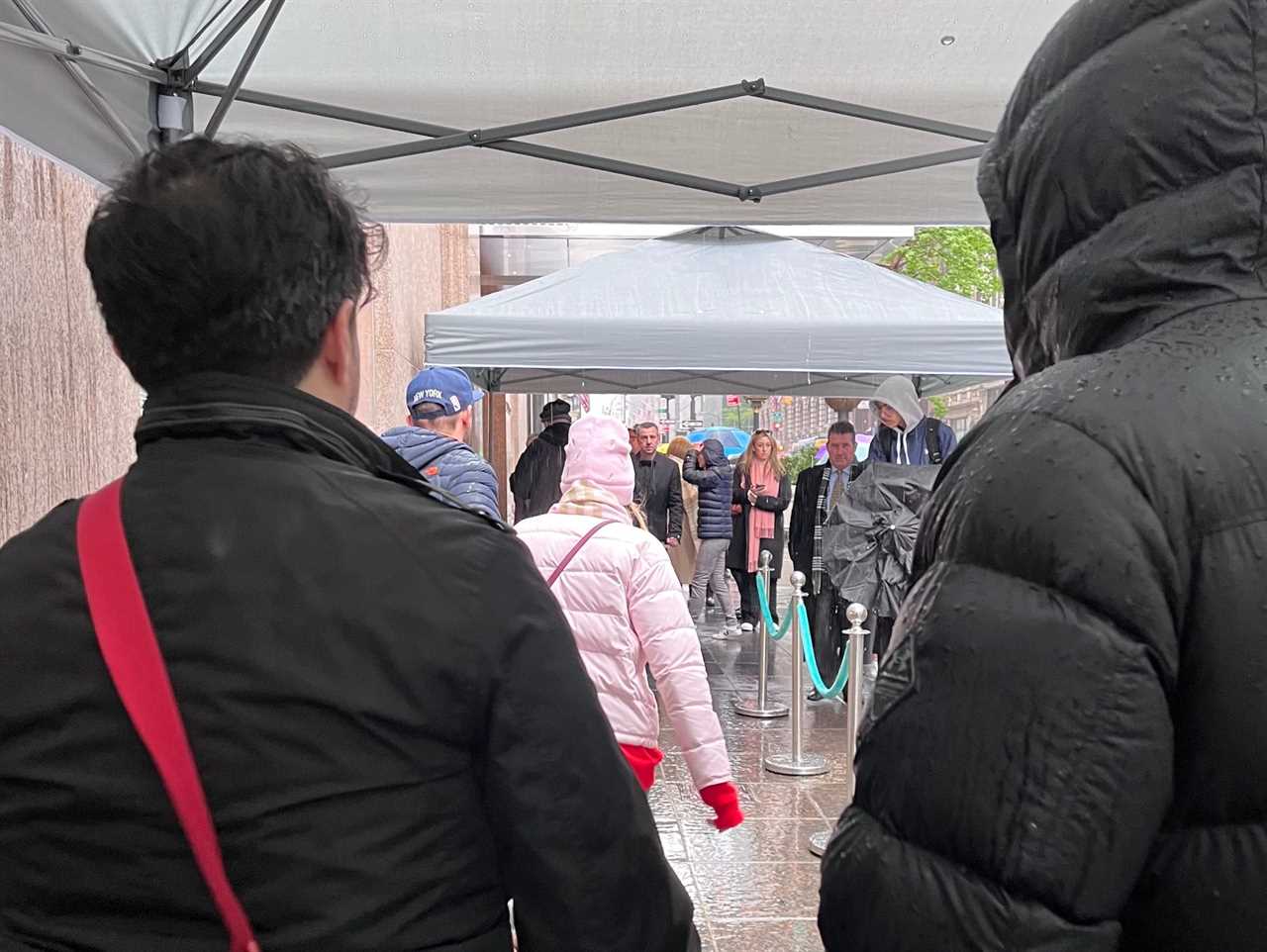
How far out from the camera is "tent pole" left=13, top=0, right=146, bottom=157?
9.31 feet

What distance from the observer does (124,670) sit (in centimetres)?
111

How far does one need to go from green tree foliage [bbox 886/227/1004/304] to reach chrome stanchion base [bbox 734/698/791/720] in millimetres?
19448

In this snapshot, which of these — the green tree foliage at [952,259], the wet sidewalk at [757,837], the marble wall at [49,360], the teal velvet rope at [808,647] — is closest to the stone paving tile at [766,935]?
the wet sidewalk at [757,837]

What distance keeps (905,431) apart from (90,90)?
5.49 m

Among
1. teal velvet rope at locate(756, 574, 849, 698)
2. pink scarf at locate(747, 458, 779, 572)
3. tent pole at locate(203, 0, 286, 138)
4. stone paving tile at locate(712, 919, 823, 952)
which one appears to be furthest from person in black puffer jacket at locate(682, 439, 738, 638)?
tent pole at locate(203, 0, 286, 138)

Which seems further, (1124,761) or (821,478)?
(821,478)

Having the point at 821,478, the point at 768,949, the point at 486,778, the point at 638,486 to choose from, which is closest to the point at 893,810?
the point at 486,778

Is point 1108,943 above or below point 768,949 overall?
above

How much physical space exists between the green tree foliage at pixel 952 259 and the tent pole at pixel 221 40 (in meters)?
23.5

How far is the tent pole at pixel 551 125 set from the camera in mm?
4074

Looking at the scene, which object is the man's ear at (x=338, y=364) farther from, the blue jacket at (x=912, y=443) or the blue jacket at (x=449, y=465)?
the blue jacket at (x=912, y=443)

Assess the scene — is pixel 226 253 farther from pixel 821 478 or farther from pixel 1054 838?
pixel 821 478

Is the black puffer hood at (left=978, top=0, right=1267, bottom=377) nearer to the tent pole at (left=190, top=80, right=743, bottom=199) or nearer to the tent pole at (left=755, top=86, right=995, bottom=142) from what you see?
the tent pole at (left=755, top=86, right=995, bottom=142)

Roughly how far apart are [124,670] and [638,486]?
10.1m
